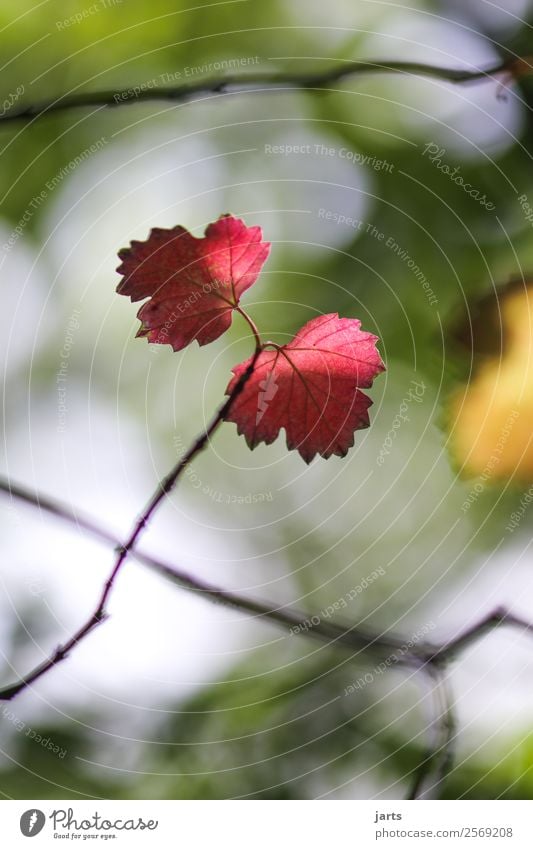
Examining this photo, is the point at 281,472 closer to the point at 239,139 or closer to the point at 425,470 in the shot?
the point at 425,470

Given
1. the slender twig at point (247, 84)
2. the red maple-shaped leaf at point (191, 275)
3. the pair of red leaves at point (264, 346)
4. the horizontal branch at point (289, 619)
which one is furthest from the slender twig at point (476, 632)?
the slender twig at point (247, 84)

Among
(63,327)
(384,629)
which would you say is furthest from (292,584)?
(63,327)

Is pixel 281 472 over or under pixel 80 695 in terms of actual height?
over

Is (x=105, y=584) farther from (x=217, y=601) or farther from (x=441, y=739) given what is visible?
(x=441, y=739)

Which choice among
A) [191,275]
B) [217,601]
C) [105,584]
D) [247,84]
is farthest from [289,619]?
[247,84]

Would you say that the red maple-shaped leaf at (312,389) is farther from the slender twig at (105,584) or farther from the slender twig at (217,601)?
the slender twig at (217,601)

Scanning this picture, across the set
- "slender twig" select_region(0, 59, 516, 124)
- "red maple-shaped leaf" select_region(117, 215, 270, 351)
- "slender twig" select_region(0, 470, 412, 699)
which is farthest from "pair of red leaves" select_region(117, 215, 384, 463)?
"slender twig" select_region(0, 59, 516, 124)
